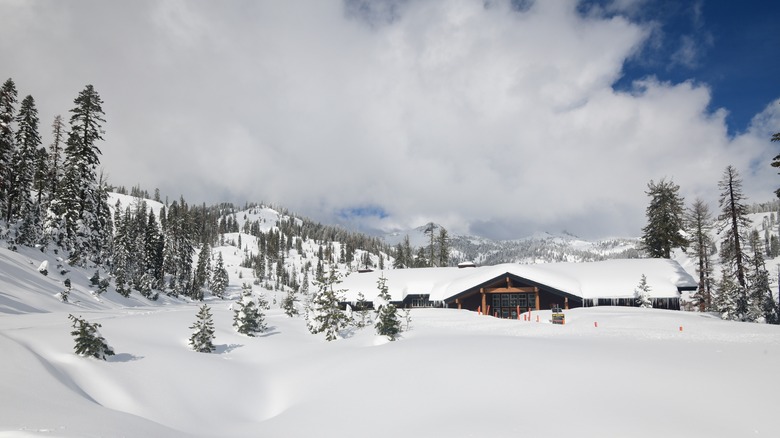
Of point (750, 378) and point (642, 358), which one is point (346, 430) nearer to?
point (642, 358)

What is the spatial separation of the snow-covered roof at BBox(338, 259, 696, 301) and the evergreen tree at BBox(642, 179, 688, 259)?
347 inches

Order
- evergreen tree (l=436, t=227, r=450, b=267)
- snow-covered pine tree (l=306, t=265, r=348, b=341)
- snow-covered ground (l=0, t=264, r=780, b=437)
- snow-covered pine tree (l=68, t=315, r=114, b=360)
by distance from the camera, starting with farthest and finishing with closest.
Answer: evergreen tree (l=436, t=227, r=450, b=267)
snow-covered pine tree (l=306, t=265, r=348, b=341)
snow-covered pine tree (l=68, t=315, r=114, b=360)
snow-covered ground (l=0, t=264, r=780, b=437)

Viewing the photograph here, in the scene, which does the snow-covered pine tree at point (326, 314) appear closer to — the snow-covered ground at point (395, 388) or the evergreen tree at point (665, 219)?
the snow-covered ground at point (395, 388)

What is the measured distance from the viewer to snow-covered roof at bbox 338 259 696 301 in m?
34.5

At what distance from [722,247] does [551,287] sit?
16.8m

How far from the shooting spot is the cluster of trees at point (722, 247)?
91.9ft

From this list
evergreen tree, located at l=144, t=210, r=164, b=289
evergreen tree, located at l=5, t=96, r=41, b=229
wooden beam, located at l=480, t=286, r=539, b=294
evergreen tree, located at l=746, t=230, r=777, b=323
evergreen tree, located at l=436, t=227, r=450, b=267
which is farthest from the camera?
evergreen tree, located at l=436, t=227, r=450, b=267

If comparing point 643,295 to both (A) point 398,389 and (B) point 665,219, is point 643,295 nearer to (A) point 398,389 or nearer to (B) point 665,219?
(B) point 665,219

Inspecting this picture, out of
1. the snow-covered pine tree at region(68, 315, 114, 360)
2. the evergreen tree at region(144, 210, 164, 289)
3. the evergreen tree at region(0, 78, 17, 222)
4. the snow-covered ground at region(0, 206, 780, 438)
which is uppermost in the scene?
the evergreen tree at region(0, 78, 17, 222)

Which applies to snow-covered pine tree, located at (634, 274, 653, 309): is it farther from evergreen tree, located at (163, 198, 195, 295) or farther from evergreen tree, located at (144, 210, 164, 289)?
evergreen tree, located at (163, 198, 195, 295)

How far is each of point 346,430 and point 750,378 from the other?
38.1 feet

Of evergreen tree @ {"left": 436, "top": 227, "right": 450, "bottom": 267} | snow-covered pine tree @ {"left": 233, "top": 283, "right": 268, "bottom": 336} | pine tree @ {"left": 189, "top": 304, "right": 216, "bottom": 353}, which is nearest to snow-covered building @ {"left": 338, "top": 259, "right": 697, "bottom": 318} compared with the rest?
snow-covered pine tree @ {"left": 233, "top": 283, "right": 268, "bottom": 336}

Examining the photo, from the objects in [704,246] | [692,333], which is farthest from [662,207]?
[692,333]

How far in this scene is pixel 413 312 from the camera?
34.8 m
